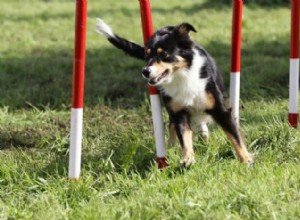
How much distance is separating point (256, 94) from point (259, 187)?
3.02 meters

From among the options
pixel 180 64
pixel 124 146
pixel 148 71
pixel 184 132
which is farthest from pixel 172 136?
pixel 148 71

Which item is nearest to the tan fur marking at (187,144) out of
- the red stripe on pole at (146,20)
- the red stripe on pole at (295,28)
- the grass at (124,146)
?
the grass at (124,146)

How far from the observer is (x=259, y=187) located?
12.5 ft

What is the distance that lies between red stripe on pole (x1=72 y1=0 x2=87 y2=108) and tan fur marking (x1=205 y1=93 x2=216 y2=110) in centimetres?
97

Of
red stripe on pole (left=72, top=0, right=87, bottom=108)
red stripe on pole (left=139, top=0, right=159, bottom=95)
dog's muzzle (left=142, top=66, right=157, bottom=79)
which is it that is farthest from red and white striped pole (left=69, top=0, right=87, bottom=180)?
red stripe on pole (left=139, top=0, right=159, bottom=95)

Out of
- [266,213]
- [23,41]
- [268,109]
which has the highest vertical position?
[23,41]

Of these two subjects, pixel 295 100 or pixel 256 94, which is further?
pixel 256 94

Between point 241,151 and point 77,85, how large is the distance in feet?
4.18

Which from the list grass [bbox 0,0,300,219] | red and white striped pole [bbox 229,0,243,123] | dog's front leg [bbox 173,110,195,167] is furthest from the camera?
red and white striped pole [bbox 229,0,243,123]

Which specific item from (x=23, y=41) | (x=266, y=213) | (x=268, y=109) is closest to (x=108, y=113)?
(x=268, y=109)

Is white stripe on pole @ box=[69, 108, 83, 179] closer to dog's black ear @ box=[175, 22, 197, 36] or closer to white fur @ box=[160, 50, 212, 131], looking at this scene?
white fur @ box=[160, 50, 212, 131]

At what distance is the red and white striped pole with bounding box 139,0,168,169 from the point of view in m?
4.50

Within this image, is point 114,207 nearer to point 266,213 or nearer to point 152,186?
point 152,186

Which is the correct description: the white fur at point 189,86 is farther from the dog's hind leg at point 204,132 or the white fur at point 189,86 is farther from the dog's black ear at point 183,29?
the dog's hind leg at point 204,132
